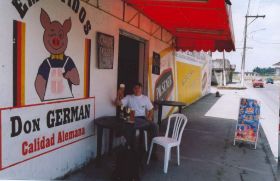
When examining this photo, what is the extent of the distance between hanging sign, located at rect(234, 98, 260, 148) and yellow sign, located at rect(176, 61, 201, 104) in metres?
5.37

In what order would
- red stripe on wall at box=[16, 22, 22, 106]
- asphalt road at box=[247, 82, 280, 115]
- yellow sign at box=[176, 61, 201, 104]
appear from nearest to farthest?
red stripe on wall at box=[16, 22, 22, 106] < yellow sign at box=[176, 61, 201, 104] < asphalt road at box=[247, 82, 280, 115]

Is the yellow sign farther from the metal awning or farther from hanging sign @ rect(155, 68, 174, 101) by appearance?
the metal awning

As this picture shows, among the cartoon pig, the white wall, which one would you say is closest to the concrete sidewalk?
the white wall

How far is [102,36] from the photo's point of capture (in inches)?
209

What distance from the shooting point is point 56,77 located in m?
4.20

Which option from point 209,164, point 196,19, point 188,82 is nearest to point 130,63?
point 196,19

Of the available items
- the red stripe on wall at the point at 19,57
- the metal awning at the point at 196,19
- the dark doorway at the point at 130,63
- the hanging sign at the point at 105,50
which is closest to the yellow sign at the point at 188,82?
the metal awning at the point at 196,19

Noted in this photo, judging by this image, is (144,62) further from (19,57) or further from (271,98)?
(271,98)

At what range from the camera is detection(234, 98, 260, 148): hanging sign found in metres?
6.98

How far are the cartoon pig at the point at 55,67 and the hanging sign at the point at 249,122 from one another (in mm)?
4343

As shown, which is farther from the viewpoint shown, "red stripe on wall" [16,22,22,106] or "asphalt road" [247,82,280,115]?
"asphalt road" [247,82,280,115]

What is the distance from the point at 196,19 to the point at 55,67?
4.03 meters

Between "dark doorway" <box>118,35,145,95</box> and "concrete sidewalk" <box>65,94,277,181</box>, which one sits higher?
"dark doorway" <box>118,35,145,95</box>

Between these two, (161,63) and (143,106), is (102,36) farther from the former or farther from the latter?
(161,63)
